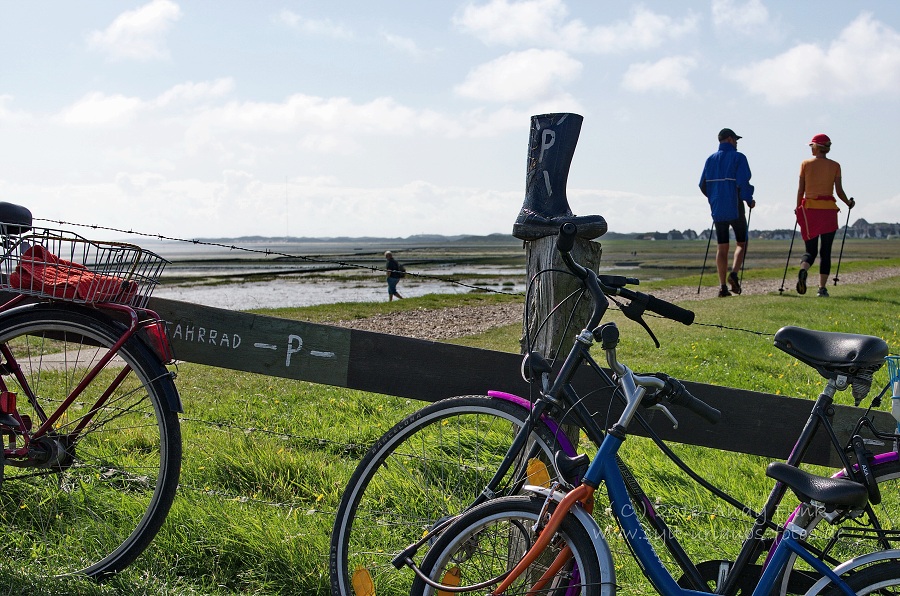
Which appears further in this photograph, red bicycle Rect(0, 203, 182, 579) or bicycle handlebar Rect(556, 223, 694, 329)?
red bicycle Rect(0, 203, 182, 579)

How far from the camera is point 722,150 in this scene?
12.0 metres

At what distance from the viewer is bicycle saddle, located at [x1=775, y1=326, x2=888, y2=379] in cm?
232

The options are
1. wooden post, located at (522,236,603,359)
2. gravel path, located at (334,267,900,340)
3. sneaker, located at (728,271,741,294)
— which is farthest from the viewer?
gravel path, located at (334,267,900,340)

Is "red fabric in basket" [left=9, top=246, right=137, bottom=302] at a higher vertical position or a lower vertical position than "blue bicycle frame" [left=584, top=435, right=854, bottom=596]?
higher

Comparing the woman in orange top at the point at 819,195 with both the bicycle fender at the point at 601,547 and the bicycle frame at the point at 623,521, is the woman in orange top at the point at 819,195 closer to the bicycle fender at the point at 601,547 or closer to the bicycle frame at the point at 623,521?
the bicycle frame at the point at 623,521

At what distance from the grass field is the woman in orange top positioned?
508cm

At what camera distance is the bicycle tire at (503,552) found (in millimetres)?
2281

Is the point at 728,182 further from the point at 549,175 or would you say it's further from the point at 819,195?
the point at 549,175

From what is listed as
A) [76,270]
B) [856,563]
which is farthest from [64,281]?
[856,563]

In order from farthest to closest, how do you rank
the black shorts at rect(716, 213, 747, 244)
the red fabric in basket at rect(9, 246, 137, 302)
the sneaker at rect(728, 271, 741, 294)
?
the sneaker at rect(728, 271, 741, 294) < the black shorts at rect(716, 213, 747, 244) < the red fabric in basket at rect(9, 246, 137, 302)

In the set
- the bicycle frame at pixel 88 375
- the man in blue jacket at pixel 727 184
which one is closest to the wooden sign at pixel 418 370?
the bicycle frame at pixel 88 375

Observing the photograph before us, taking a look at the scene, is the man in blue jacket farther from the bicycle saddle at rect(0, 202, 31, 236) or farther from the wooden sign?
the bicycle saddle at rect(0, 202, 31, 236)

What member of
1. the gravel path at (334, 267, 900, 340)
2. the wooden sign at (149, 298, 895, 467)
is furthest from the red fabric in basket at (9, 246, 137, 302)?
the gravel path at (334, 267, 900, 340)

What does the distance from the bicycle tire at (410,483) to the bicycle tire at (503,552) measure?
0.18 metres
